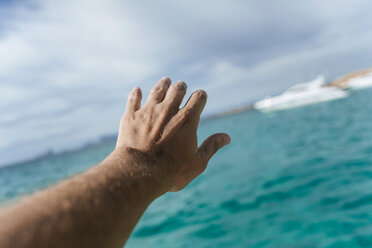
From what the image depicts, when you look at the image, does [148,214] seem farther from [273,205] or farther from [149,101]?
[149,101]

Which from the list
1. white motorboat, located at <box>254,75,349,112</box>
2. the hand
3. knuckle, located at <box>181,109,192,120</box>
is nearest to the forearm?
the hand

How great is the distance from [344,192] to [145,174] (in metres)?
4.74

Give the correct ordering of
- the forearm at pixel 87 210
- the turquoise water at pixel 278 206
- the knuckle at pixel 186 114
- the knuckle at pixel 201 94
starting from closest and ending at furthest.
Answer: the forearm at pixel 87 210
the knuckle at pixel 186 114
the knuckle at pixel 201 94
the turquoise water at pixel 278 206

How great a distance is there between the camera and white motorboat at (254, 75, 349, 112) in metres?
31.3

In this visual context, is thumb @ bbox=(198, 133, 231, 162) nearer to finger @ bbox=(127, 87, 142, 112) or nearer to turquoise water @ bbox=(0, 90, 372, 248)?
finger @ bbox=(127, 87, 142, 112)

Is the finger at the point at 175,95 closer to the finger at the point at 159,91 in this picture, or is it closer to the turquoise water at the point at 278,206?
the finger at the point at 159,91

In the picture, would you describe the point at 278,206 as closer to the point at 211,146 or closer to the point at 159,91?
the point at 211,146

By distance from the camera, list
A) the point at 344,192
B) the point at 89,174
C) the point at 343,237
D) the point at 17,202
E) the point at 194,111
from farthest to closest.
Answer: the point at 344,192, the point at 343,237, the point at 194,111, the point at 89,174, the point at 17,202

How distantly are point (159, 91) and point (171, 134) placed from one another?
1.21 feet

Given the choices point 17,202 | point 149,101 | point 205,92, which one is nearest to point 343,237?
point 205,92

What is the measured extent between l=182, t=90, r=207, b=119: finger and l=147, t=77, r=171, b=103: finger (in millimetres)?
188

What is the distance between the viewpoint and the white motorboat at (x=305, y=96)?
103ft

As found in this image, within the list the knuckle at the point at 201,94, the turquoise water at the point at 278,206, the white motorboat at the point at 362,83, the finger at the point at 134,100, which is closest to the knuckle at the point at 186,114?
the knuckle at the point at 201,94

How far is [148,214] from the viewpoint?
20.2 ft
